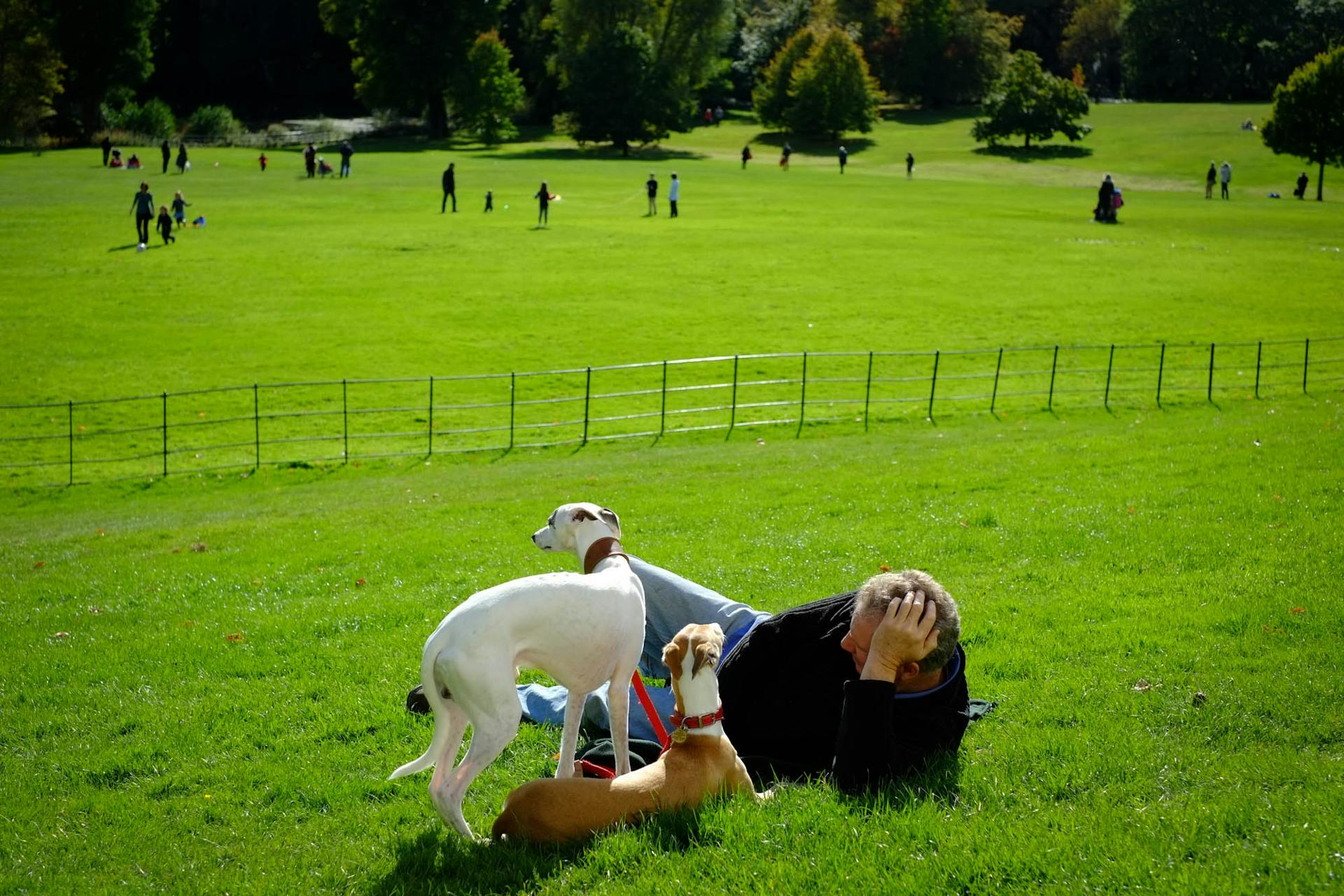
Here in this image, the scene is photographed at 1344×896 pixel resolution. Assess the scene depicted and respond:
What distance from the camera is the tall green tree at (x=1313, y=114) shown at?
205ft

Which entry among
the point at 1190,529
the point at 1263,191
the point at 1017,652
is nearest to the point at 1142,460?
the point at 1190,529

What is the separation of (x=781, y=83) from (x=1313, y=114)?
42526 mm

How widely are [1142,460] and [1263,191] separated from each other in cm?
6391

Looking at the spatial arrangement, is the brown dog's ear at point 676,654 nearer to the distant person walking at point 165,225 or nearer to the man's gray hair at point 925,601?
the man's gray hair at point 925,601

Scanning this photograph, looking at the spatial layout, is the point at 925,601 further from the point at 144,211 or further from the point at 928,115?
the point at 928,115

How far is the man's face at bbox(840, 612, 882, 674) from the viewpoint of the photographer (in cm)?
573

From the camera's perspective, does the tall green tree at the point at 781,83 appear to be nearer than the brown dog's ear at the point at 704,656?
No

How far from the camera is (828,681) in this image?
21.2 ft

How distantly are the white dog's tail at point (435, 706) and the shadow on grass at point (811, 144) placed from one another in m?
85.7

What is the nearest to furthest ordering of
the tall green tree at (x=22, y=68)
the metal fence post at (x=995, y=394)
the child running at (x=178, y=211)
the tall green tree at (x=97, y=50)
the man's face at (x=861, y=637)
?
the man's face at (x=861, y=637) < the metal fence post at (x=995, y=394) < the child running at (x=178, y=211) < the tall green tree at (x=22, y=68) < the tall green tree at (x=97, y=50)

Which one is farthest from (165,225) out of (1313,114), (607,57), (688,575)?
(1313,114)

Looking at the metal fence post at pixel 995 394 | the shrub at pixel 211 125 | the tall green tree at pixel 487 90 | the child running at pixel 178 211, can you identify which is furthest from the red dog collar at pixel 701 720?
the shrub at pixel 211 125

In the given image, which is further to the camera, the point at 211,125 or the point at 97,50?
the point at 211,125

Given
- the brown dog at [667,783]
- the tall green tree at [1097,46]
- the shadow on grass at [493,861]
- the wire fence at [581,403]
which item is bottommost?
the wire fence at [581,403]
